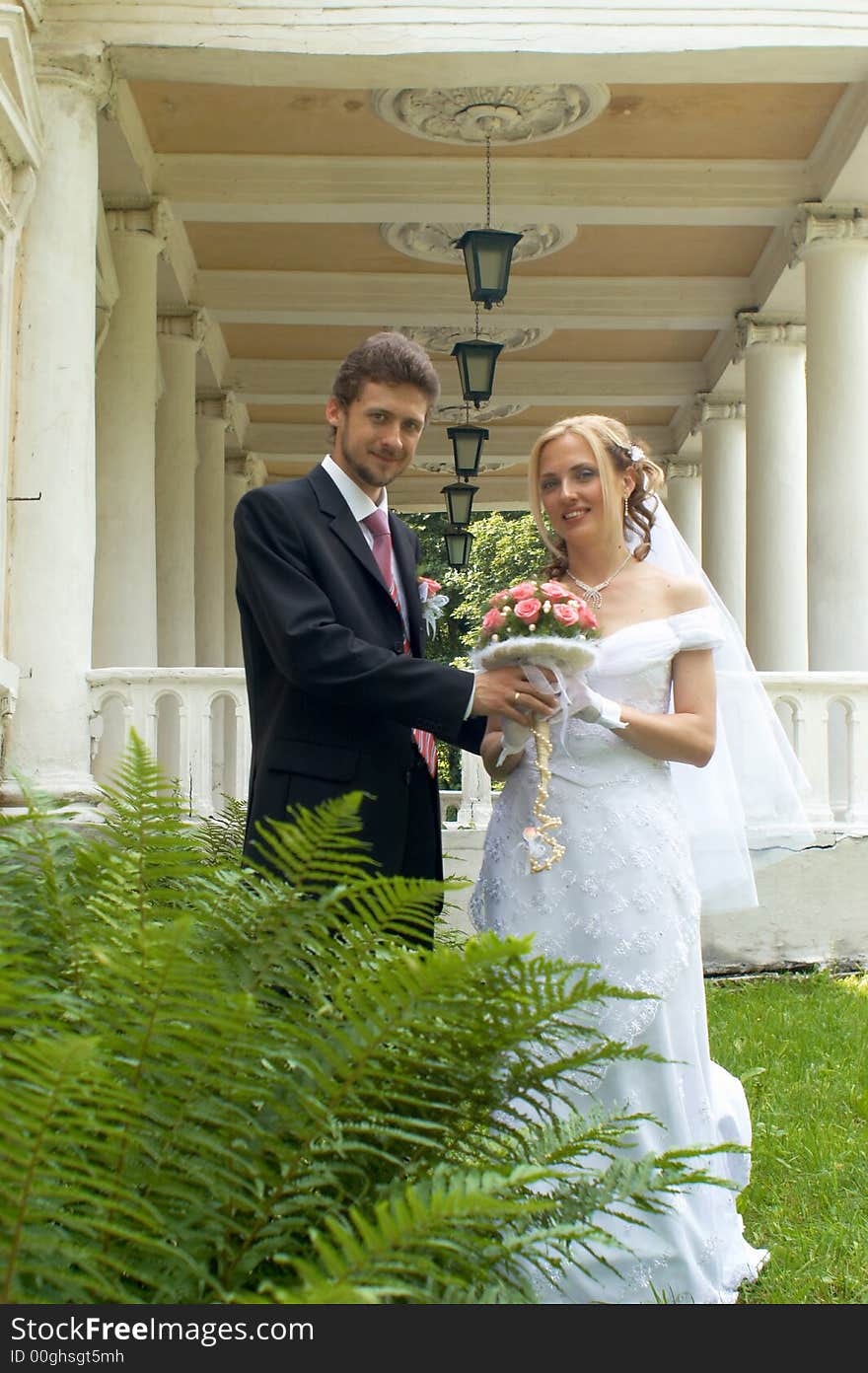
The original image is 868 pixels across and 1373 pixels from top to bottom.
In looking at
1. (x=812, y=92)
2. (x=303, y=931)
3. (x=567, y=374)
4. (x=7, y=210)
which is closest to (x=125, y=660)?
(x=7, y=210)

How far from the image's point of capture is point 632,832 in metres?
4.30

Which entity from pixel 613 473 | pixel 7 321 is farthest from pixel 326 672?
pixel 7 321

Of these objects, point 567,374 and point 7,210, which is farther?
point 567,374

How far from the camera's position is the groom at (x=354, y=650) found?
3.78 m

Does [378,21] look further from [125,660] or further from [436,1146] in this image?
[436,1146]

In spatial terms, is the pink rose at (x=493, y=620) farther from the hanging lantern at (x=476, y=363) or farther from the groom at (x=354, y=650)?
the hanging lantern at (x=476, y=363)

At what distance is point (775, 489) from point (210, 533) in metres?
6.73

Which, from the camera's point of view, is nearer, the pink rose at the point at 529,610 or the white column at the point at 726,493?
the pink rose at the point at 529,610

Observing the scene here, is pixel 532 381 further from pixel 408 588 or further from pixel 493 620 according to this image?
pixel 493 620

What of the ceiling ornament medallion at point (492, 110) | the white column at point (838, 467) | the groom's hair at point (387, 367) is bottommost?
the groom's hair at point (387, 367)

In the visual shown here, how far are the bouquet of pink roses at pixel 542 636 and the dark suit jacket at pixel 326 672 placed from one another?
22cm

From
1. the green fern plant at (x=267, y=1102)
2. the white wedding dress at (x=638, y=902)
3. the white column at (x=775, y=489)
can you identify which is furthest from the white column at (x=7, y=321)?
the white column at (x=775, y=489)
